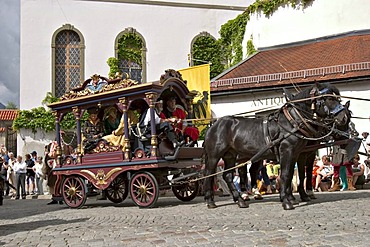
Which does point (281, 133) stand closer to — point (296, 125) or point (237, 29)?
point (296, 125)

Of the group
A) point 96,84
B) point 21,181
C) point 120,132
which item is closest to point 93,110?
point 96,84

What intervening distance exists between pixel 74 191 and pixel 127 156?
177 centimetres

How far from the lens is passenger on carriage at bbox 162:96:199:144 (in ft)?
37.8

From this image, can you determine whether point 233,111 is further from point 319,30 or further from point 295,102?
point 295,102

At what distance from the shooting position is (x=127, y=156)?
11102mm

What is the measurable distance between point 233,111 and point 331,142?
452 inches

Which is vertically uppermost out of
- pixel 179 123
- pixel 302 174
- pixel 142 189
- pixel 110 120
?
pixel 110 120

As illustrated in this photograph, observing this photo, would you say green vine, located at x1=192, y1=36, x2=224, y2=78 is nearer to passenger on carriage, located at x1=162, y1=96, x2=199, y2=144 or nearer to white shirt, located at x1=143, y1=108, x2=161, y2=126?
passenger on carriage, located at x1=162, y1=96, x2=199, y2=144

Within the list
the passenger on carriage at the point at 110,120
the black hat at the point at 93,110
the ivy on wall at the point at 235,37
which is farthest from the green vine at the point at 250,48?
the black hat at the point at 93,110

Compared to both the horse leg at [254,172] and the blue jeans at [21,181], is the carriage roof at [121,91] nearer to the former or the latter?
the horse leg at [254,172]

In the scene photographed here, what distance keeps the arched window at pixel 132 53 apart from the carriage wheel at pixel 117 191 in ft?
48.8

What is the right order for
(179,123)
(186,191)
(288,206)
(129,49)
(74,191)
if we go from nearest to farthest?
(288,206) < (179,123) < (74,191) < (186,191) < (129,49)

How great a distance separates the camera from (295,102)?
9.35 meters

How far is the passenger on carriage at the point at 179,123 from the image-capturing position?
1152 centimetres
